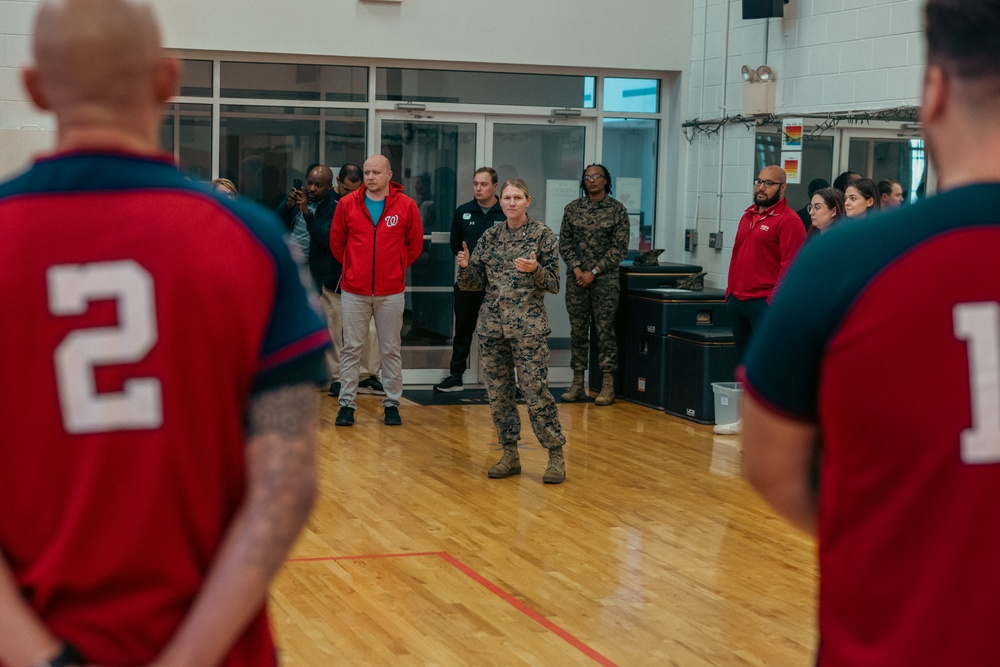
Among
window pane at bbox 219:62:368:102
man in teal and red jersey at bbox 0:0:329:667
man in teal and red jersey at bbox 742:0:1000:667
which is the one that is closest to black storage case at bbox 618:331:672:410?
window pane at bbox 219:62:368:102

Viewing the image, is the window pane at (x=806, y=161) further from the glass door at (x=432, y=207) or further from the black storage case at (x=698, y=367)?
the glass door at (x=432, y=207)

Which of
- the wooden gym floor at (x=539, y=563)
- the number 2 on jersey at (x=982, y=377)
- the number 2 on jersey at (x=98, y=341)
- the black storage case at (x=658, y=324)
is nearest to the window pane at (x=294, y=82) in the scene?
the black storage case at (x=658, y=324)

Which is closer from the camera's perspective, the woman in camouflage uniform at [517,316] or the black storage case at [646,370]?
the woman in camouflage uniform at [517,316]

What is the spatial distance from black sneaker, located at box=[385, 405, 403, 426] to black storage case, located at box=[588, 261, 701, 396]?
6.35 feet

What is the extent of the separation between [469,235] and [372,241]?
1110 millimetres

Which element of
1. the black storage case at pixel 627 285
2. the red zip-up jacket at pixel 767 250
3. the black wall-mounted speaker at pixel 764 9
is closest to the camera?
the red zip-up jacket at pixel 767 250

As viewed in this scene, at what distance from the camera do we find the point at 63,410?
1.26 metres

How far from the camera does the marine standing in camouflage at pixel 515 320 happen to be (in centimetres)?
628

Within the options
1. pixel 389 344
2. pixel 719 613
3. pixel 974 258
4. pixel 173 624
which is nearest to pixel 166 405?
pixel 173 624

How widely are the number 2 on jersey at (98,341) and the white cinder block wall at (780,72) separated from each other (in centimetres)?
678

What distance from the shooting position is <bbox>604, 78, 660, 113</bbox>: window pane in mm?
10023

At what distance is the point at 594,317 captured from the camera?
9.23m

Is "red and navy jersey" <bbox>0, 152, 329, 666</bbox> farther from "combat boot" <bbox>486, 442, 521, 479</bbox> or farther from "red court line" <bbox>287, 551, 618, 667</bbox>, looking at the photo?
"combat boot" <bbox>486, 442, 521, 479</bbox>

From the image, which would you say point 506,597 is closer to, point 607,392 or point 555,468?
point 555,468
